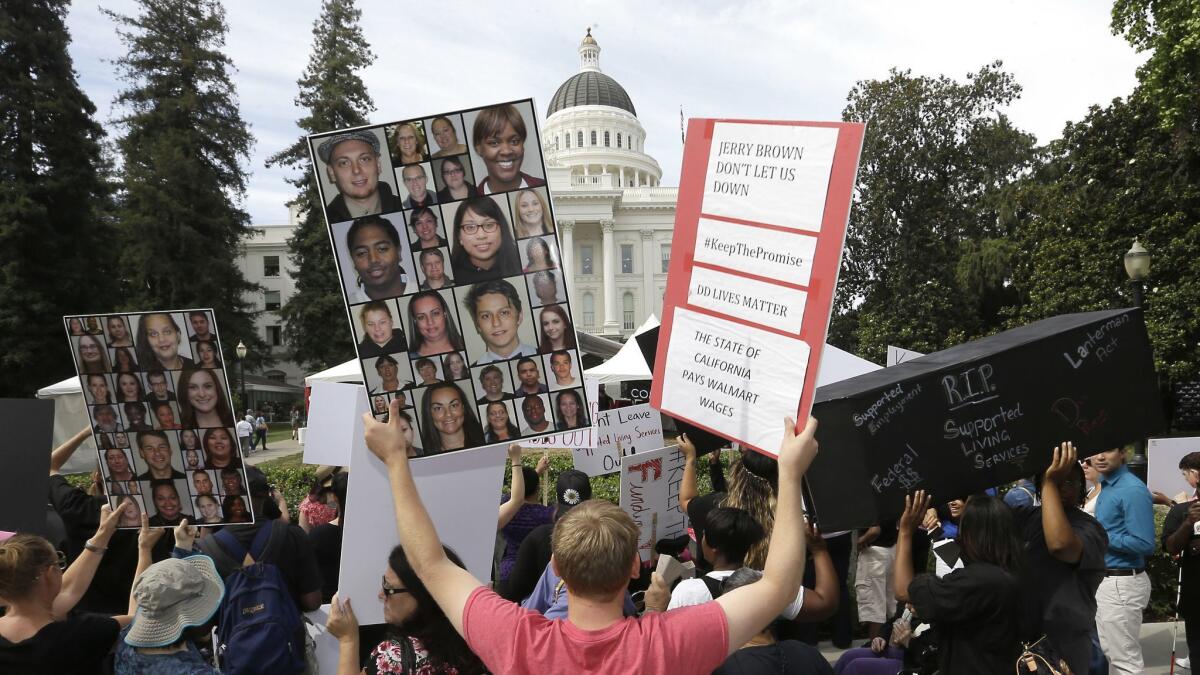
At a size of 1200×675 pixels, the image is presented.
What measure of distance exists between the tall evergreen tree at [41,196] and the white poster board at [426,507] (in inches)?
1234

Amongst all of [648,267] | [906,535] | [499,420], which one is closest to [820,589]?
[906,535]

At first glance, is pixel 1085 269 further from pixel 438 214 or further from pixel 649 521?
pixel 438 214

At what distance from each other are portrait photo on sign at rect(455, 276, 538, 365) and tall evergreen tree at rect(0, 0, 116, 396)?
31.9 metres

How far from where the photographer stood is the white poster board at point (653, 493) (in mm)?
4977

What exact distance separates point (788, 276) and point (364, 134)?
144 centimetres

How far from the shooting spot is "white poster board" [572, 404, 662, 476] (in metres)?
6.86

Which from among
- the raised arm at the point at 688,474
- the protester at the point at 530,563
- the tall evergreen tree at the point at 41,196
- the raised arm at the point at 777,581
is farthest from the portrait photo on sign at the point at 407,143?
the tall evergreen tree at the point at 41,196

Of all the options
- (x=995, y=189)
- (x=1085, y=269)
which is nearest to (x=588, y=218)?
(x=995, y=189)

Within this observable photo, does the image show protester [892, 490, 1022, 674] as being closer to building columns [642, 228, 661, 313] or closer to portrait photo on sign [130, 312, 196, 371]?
portrait photo on sign [130, 312, 196, 371]

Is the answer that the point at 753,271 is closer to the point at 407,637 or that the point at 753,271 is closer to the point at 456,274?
the point at 456,274

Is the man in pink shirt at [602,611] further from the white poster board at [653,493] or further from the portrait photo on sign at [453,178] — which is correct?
the white poster board at [653,493]

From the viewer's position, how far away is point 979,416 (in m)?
3.02

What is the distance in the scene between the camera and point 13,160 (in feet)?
94.1

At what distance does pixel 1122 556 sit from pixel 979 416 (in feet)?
7.42
